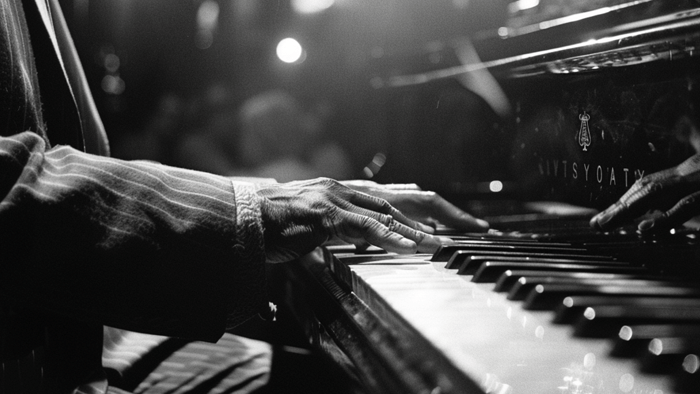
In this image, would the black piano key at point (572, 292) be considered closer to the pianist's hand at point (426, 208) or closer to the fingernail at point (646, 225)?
the fingernail at point (646, 225)

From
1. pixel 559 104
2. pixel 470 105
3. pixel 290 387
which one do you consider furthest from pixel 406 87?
pixel 290 387

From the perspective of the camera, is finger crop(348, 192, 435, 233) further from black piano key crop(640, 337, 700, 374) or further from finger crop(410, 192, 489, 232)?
black piano key crop(640, 337, 700, 374)

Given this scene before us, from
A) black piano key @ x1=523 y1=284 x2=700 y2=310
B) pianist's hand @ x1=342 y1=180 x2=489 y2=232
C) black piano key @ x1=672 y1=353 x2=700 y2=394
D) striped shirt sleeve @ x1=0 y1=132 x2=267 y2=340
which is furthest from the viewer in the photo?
pianist's hand @ x1=342 y1=180 x2=489 y2=232

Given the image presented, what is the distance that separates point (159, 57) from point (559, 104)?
2.85 metres

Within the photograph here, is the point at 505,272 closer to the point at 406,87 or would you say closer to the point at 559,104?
the point at 559,104

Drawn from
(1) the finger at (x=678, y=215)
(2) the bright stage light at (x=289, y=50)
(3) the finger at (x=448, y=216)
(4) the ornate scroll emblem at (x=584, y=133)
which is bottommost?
(3) the finger at (x=448, y=216)

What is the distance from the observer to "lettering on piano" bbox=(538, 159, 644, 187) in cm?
109

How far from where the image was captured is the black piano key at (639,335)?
50 cm

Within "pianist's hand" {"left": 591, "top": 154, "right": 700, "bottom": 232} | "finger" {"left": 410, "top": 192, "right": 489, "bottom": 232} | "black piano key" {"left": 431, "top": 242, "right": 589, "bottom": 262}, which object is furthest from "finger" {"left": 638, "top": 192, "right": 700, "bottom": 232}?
A: "finger" {"left": 410, "top": 192, "right": 489, "bottom": 232}

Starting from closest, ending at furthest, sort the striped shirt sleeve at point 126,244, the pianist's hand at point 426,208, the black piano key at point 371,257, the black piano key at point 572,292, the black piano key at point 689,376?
the black piano key at point 689,376
the black piano key at point 572,292
the striped shirt sleeve at point 126,244
the black piano key at point 371,257
the pianist's hand at point 426,208

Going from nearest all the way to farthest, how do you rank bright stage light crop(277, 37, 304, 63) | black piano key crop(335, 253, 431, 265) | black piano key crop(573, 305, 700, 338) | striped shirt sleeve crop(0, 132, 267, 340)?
black piano key crop(573, 305, 700, 338) < striped shirt sleeve crop(0, 132, 267, 340) < black piano key crop(335, 253, 431, 265) < bright stage light crop(277, 37, 304, 63)

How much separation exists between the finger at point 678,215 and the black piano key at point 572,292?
293 millimetres

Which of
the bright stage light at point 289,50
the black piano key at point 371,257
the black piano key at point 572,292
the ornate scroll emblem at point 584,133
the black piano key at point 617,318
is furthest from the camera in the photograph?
the bright stage light at point 289,50

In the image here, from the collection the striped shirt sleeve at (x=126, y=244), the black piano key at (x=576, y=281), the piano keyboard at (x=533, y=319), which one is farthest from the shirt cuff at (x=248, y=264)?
the black piano key at (x=576, y=281)
